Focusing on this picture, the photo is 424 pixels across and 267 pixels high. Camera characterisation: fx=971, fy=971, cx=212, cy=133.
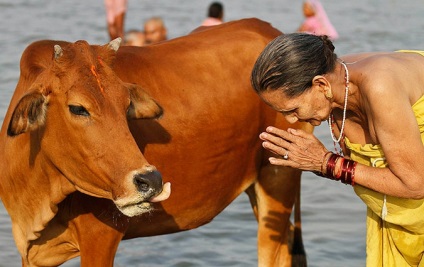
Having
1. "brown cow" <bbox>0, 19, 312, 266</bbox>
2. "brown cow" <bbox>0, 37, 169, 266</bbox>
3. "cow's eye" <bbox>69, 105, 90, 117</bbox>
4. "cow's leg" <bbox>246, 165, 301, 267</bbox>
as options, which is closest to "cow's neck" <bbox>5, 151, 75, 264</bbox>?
"brown cow" <bbox>0, 37, 169, 266</bbox>

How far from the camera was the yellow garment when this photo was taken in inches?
185

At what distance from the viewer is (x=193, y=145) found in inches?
230

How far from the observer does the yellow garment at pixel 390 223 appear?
15.5 feet

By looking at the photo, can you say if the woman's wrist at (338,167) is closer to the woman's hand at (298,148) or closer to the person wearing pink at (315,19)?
the woman's hand at (298,148)

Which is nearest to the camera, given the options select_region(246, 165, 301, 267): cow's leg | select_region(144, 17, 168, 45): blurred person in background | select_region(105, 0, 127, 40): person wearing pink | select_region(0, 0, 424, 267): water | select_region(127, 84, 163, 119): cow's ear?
select_region(127, 84, 163, 119): cow's ear

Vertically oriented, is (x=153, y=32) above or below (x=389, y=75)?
below

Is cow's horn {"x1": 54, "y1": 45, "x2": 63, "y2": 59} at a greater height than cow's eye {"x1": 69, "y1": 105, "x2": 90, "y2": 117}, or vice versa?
cow's horn {"x1": 54, "y1": 45, "x2": 63, "y2": 59}

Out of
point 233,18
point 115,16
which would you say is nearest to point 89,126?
point 115,16

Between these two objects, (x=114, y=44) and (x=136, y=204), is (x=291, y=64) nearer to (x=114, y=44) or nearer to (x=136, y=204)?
(x=136, y=204)

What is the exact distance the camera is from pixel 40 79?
486 cm

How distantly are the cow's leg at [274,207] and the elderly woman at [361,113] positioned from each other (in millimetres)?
1676

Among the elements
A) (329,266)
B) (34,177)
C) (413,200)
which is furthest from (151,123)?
(329,266)

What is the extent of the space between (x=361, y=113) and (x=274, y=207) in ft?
6.81

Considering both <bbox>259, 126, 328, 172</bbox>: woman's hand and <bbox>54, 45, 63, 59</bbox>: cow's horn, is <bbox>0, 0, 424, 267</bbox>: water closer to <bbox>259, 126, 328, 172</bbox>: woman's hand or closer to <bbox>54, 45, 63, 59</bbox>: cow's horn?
<bbox>54, 45, 63, 59</bbox>: cow's horn
